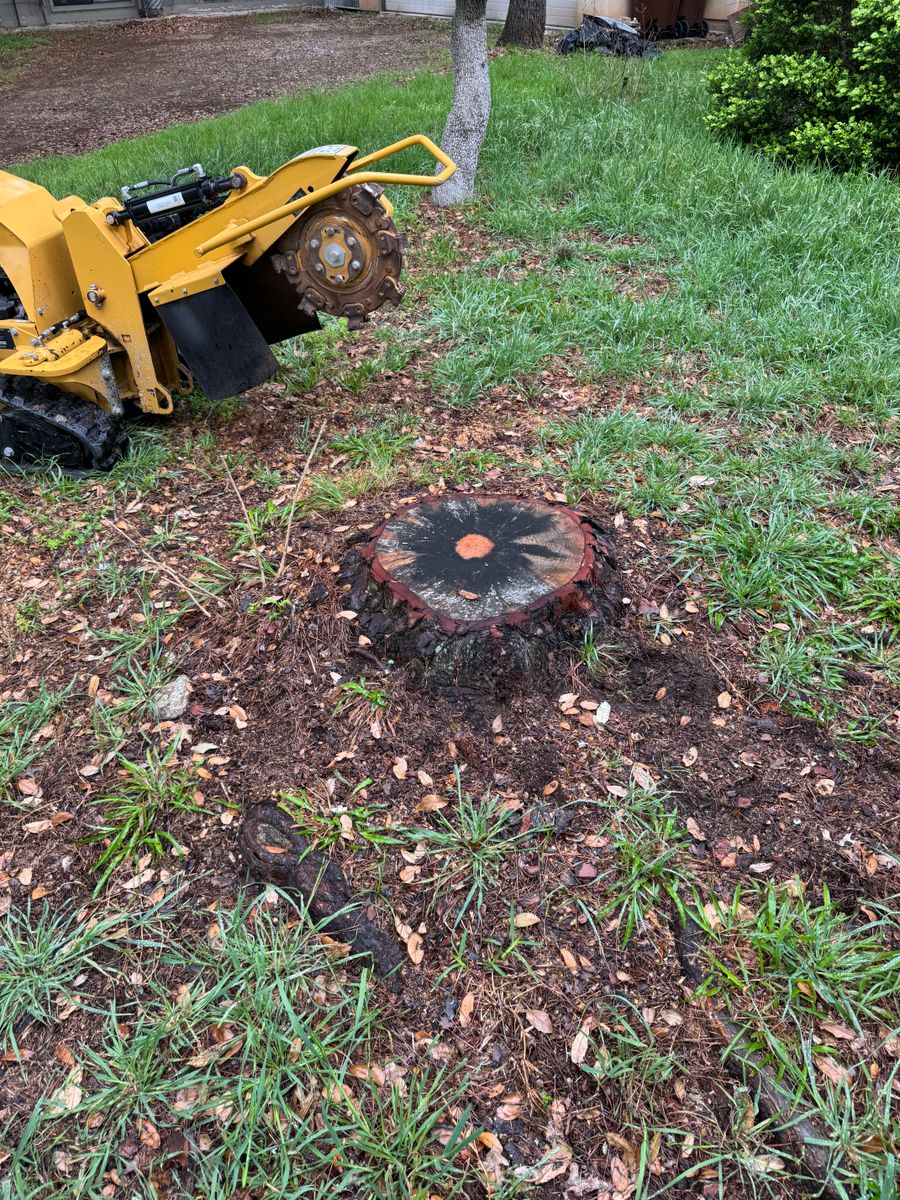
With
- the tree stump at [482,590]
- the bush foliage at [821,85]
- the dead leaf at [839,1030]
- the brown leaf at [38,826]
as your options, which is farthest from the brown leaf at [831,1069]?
the bush foliage at [821,85]

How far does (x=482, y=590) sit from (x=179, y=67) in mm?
13720

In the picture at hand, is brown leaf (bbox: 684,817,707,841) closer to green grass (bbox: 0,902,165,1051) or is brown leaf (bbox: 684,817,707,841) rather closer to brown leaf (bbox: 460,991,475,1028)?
brown leaf (bbox: 460,991,475,1028)

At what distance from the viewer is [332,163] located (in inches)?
122

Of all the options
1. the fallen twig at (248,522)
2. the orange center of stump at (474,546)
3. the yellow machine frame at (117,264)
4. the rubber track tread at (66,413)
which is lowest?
the fallen twig at (248,522)

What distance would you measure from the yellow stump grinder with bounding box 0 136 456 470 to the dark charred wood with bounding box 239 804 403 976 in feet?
6.47

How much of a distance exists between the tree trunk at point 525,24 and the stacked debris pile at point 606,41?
45 centimetres

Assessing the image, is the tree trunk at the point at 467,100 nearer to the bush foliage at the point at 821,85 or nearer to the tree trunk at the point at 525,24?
the bush foliage at the point at 821,85

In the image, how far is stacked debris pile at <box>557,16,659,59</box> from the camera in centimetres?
1147

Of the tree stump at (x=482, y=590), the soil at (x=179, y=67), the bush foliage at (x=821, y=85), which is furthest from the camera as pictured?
the soil at (x=179, y=67)

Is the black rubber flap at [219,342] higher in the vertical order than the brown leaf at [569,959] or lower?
higher

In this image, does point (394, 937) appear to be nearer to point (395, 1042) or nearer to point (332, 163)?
point (395, 1042)

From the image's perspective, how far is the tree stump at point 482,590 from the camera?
2.61m

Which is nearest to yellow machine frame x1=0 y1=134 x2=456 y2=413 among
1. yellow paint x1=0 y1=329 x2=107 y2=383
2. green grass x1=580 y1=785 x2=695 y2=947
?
yellow paint x1=0 y1=329 x2=107 y2=383

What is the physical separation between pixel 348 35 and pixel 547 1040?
1763 centimetres
